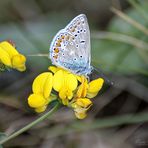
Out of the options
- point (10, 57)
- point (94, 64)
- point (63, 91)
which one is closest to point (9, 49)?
point (10, 57)

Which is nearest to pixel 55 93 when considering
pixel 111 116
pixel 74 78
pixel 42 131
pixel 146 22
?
pixel 74 78

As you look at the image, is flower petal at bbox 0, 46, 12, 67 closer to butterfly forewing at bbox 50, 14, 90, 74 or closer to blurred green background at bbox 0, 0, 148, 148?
butterfly forewing at bbox 50, 14, 90, 74

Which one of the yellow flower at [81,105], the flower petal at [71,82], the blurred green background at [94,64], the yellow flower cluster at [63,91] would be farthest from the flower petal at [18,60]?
the blurred green background at [94,64]

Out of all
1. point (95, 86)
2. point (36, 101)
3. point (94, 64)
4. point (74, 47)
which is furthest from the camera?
point (94, 64)

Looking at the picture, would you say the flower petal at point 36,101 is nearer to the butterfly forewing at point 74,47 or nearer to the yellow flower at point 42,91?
the yellow flower at point 42,91

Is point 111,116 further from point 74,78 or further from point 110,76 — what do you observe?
point 74,78

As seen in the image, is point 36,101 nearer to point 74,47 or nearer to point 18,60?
point 18,60
